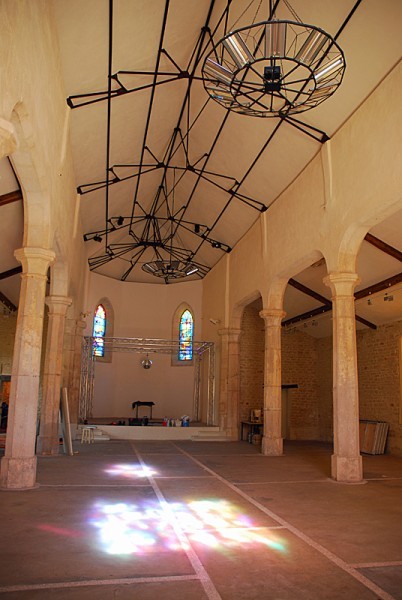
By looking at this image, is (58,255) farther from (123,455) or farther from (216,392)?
(216,392)

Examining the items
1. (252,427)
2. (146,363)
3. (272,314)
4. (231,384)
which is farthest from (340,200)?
(146,363)

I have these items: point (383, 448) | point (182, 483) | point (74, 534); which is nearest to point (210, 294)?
point (383, 448)

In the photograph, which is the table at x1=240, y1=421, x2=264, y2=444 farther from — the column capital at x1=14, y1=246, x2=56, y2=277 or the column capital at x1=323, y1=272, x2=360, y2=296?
the column capital at x1=14, y1=246, x2=56, y2=277

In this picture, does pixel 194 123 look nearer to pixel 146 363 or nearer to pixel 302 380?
pixel 302 380

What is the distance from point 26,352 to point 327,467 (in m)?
7.28

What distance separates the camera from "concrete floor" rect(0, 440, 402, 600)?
13.8ft

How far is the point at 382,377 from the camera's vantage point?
16.3 m

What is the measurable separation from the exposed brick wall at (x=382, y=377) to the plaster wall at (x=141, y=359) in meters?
8.07

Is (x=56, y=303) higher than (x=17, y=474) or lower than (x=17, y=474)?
higher

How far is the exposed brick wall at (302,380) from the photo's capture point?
2020 cm

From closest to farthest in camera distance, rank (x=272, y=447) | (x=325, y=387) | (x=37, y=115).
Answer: (x=37, y=115)
(x=272, y=447)
(x=325, y=387)

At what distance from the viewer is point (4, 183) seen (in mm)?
9227

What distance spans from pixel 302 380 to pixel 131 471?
38.2 ft

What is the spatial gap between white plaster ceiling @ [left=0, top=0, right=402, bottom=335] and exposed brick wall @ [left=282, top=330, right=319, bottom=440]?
1076mm
